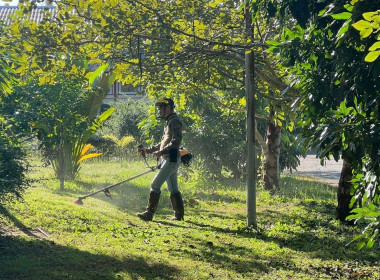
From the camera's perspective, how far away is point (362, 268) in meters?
8.62

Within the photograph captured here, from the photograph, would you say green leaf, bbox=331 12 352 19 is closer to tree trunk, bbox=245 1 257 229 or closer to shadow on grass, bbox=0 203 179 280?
shadow on grass, bbox=0 203 179 280

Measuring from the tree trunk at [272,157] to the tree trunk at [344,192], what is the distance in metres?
4.17

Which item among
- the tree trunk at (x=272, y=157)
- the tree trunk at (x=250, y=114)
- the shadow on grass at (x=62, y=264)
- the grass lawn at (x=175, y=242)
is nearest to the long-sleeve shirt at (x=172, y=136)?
the tree trunk at (x=250, y=114)

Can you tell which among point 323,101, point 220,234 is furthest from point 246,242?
point 323,101

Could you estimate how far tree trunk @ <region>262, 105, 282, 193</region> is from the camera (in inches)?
633

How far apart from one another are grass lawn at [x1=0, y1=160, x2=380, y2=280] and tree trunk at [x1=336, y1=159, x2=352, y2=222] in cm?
27

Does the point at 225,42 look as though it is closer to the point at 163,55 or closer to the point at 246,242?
the point at 163,55

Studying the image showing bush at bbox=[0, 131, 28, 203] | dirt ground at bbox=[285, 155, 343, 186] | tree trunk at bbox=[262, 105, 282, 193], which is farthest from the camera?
dirt ground at bbox=[285, 155, 343, 186]

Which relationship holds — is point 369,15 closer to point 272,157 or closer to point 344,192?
point 344,192

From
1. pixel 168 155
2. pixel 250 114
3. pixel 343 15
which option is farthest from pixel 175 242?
pixel 343 15

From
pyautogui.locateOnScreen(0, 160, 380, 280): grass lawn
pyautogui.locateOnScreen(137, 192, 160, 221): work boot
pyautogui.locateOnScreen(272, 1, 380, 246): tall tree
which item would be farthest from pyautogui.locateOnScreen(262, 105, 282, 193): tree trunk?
pyautogui.locateOnScreen(272, 1, 380, 246): tall tree

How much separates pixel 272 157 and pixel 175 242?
280 inches

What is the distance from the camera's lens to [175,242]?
31.3 ft

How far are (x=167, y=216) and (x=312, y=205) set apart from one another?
3.84 metres
